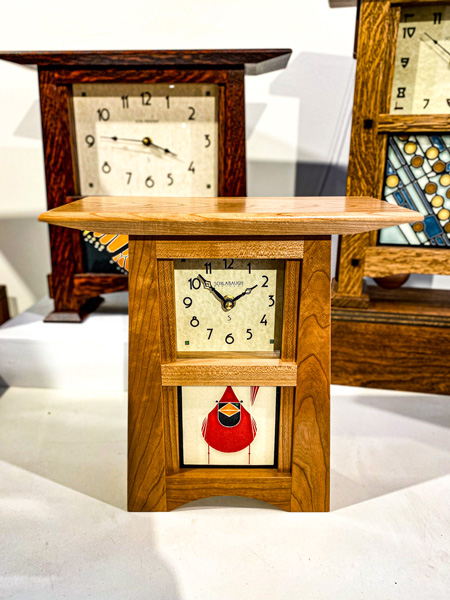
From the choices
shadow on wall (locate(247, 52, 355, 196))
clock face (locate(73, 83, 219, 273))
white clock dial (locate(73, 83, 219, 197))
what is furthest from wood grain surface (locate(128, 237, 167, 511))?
shadow on wall (locate(247, 52, 355, 196))

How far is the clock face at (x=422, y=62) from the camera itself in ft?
4.23

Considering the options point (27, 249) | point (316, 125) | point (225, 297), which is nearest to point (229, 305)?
point (225, 297)

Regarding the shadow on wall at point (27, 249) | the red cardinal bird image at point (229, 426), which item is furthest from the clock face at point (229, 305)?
the shadow on wall at point (27, 249)

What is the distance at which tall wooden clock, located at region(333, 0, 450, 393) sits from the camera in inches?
51.1

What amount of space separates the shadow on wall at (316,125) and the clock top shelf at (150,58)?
50 centimetres

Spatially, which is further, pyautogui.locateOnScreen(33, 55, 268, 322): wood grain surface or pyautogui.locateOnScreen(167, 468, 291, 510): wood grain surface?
pyautogui.locateOnScreen(33, 55, 268, 322): wood grain surface

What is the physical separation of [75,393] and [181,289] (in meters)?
0.75

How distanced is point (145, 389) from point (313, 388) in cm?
33

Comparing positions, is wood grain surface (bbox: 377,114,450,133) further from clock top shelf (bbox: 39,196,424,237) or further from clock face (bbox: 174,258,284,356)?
clock face (bbox: 174,258,284,356)

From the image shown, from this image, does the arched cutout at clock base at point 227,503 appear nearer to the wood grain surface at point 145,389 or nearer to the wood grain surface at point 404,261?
the wood grain surface at point 145,389

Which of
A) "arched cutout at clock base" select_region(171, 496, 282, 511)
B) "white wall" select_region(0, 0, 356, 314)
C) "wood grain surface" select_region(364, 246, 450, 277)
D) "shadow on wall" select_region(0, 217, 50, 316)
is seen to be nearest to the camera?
"arched cutout at clock base" select_region(171, 496, 282, 511)

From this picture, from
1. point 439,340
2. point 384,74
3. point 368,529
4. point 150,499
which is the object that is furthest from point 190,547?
point 384,74

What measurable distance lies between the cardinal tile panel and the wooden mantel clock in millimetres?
432

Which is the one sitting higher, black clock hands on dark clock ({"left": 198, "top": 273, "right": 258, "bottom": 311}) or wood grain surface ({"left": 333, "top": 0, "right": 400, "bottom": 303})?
wood grain surface ({"left": 333, "top": 0, "right": 400, "bottom": 303})
